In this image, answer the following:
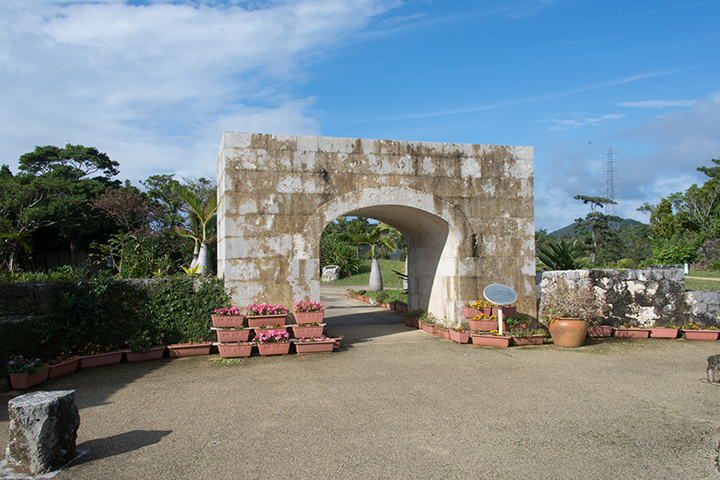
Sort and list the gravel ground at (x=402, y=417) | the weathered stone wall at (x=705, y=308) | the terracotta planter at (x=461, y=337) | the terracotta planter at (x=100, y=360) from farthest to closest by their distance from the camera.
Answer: the weathered stone wall at (x=705, y=308), the terracotta planter at (x=461, y=337), the terracotta planter at (x=100, y=360), the gravel ground at (x=402, y=417)

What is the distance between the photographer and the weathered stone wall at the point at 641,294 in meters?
8.67

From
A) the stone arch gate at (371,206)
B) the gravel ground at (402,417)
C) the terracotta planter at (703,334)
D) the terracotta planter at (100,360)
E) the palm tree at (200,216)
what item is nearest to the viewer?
the gravel ground at (402,417)

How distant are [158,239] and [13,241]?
4.91 meters

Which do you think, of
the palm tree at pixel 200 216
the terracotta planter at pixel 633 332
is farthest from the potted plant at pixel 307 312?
the terracotta planter at pixel 633 332

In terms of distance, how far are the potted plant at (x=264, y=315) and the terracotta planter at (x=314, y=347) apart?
1.49ft

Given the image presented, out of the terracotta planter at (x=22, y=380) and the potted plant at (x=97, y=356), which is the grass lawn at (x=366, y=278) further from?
the terracotta planter at (x=22, y=380)

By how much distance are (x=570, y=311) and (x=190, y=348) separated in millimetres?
6299

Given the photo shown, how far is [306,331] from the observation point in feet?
23.3

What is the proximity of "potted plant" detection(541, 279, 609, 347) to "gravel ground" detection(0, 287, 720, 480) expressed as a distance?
70cm

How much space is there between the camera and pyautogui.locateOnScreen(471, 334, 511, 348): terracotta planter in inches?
299

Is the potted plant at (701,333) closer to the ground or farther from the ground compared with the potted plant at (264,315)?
closer to the ground

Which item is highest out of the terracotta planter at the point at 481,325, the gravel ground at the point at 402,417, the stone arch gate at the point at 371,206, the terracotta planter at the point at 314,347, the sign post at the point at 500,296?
the stone arch gate at the point at 371,206

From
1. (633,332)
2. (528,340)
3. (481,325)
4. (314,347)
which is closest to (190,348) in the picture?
(314,347)

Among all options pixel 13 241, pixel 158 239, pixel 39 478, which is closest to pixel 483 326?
pixel 39 478
